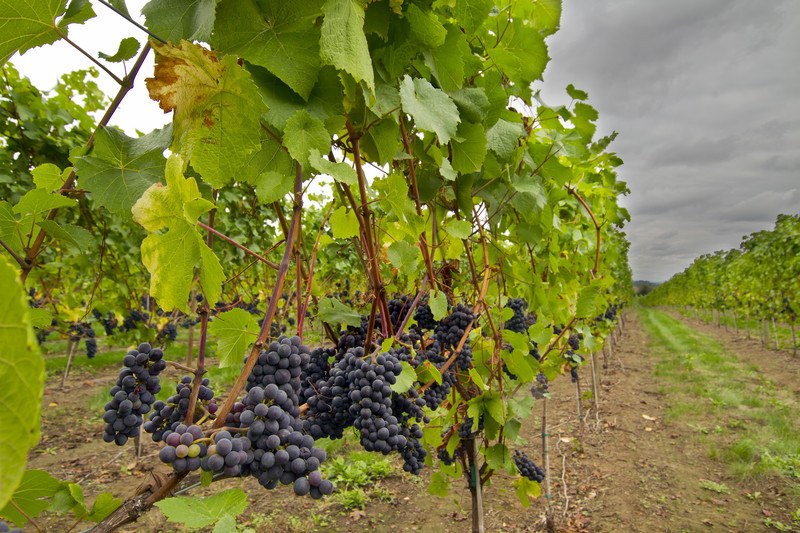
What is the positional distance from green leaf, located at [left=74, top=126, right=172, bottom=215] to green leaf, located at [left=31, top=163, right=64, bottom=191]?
0.26m

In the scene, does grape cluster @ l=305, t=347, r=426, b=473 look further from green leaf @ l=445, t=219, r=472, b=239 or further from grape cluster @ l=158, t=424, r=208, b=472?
green leaf @ l=445, t=219, r=472, b=239

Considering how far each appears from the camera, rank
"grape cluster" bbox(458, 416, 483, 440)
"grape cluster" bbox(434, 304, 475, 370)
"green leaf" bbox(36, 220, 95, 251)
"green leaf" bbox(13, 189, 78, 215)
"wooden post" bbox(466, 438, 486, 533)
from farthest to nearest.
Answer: "wooden post" bbox(466, 438, 486, 533) < "grape cluster" bbox(458, 416, 483, 440) < "grape cluster" bbox(434, 304, 475, 370) < "green leaf" bbox(36, 220, 95, 251) < "green leaf" bbox(13, 189, 78, 215)

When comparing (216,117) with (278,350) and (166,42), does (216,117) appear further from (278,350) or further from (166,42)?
(278,350)

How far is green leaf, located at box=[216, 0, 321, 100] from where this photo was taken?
0.92 m

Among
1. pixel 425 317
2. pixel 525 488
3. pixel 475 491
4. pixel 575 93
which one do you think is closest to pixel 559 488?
pixel 525 488

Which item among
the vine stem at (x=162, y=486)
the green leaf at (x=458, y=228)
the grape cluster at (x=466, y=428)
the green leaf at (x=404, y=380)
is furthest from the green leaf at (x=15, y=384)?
the grape cluster at (x=466, y=428)

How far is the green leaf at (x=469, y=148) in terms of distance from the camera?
159 centimetres

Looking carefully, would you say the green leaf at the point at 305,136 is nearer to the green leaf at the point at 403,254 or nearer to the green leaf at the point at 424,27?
the green leaf at the point at 424,27

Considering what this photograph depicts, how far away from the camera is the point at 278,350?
3.37 feet

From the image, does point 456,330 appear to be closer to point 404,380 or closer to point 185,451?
point 404,380

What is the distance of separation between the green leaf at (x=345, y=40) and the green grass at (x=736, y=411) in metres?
7.85

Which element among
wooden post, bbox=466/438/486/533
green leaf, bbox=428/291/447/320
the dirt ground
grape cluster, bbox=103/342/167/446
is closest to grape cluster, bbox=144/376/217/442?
grape cluster, bbox=103/342/167/446

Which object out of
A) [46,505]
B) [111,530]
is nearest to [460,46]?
[111,530]

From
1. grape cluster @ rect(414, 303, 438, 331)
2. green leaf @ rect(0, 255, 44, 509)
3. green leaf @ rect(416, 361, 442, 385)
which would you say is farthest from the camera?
grape cluster @ rect(414, 303, 438, 331)
